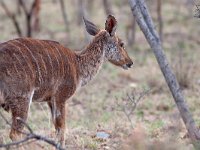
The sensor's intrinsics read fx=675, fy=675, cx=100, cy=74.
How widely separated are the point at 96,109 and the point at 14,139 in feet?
13.8

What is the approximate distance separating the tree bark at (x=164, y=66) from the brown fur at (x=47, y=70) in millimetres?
792

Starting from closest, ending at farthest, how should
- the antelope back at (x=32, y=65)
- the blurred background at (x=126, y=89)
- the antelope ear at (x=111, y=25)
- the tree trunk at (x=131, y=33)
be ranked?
the antelope back at (x=32, y=65), the blurred background at (x=126, y=89), the antelope ear at (x=111, y=25), the tree trunk at (x=131, y=33)

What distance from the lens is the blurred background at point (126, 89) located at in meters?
7.79

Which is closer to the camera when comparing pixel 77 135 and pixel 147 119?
pixel 77 135

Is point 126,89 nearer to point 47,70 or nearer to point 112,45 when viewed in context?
point 112,45

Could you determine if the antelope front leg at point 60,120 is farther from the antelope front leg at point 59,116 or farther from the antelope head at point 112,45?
the antelope head at point 112,45

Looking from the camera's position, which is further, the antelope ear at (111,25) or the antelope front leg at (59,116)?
the antelope ear at (111,25)

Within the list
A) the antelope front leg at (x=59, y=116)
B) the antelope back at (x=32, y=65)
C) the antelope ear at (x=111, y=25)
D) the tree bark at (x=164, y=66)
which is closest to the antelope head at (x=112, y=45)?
the antelope ear at (x=111, y=25)

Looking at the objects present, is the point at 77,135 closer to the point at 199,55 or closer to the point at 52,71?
the point at 52,71

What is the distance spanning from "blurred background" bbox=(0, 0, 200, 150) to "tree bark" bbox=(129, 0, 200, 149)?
5.0 inches

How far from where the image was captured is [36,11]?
57.4 feet

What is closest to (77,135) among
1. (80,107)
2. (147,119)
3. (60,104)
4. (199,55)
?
(60,104)

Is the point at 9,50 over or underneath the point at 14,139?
over

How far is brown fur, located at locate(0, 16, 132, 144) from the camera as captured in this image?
6590 millimetres
